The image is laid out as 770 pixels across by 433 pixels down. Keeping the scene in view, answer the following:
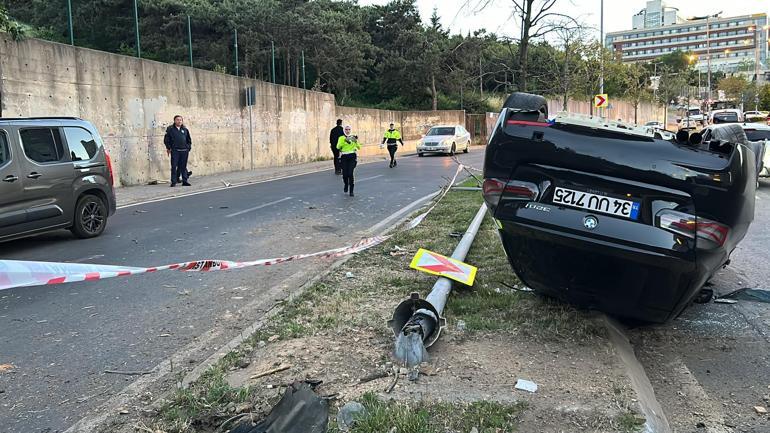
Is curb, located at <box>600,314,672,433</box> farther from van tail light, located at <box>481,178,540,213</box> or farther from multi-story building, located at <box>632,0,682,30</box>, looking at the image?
multi-story building, located at <box>632,0,682,30</box>

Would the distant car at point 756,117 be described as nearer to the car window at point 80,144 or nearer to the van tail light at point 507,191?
the car window at point 80,144

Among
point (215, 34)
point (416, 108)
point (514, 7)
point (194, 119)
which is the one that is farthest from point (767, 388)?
point (416, 108)

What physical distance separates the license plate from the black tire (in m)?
0.60

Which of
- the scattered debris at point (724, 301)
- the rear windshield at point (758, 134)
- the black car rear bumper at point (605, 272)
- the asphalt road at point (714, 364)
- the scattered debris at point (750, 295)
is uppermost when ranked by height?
the rear windshield at point (758, 134)

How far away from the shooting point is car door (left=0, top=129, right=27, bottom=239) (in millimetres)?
7562

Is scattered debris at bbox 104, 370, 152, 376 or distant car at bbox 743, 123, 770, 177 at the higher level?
distant car at bbox 743, 123, 770, 177

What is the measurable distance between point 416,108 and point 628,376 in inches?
1770

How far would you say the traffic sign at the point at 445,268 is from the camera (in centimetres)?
533

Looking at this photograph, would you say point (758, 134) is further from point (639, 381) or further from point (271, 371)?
point (271, 371)

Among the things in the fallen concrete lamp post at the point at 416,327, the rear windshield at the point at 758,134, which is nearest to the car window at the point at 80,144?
the fallen concrete lamp post at the point at 416,327

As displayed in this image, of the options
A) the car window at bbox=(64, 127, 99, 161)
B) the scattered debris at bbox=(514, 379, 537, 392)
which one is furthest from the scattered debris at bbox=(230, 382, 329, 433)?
the car window at bbox=(64, 127, 99, 161)

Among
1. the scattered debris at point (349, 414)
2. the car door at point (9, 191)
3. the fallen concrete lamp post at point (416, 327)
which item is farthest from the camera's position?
the car door at point (9, 191)

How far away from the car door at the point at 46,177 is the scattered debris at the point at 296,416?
644 cm

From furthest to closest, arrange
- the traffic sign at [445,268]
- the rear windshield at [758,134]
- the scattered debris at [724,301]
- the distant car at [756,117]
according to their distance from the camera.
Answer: the distant car at [756,117]
the rear windshield at [758,134]
the scattered debris at [724,301]
the traffic sign at [445,268]
